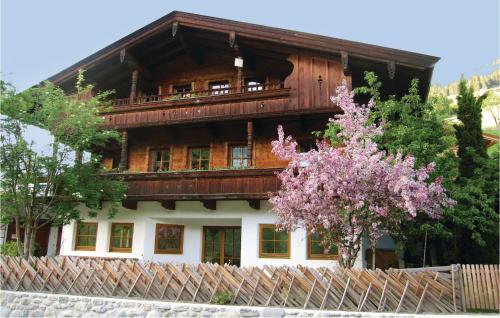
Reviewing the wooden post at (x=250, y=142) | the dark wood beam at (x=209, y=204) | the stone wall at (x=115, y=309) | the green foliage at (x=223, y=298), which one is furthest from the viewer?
the dark wood beam at (x=209, y=204)

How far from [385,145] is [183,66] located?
33.4ft

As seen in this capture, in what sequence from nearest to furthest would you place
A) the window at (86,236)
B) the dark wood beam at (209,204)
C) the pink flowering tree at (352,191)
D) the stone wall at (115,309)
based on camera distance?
the stone wall at (115,309) < the pink flowering tree at (352,191) < the dark wood beam at (209,204) < the window at (86,236)

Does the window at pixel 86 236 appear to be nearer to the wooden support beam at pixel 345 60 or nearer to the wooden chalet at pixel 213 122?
the wooden chalet at pixel 213 122

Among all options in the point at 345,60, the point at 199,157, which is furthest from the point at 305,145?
the point at 199,157

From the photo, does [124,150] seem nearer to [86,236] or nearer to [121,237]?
[121,237]

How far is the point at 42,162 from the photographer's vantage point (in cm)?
1350

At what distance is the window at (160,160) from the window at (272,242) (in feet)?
17.9

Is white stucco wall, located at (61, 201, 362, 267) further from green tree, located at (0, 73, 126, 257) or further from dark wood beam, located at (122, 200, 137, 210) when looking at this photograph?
green tree, located at (0, 73, 126, 257)

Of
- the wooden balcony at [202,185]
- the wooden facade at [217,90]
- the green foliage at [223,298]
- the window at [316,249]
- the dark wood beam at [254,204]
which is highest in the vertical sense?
the wooden facade at [217,90]

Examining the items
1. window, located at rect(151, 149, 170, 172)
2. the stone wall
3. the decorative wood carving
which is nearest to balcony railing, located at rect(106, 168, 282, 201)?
window, located at rect(151, 149, 170, 172)

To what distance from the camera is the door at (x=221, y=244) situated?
1633 centimetres

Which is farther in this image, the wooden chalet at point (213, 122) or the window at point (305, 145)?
the window at point (305, 145)

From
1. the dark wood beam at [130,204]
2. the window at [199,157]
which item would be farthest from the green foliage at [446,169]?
the dark wood beam at [130,204]

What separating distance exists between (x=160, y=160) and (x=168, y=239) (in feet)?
11.1
